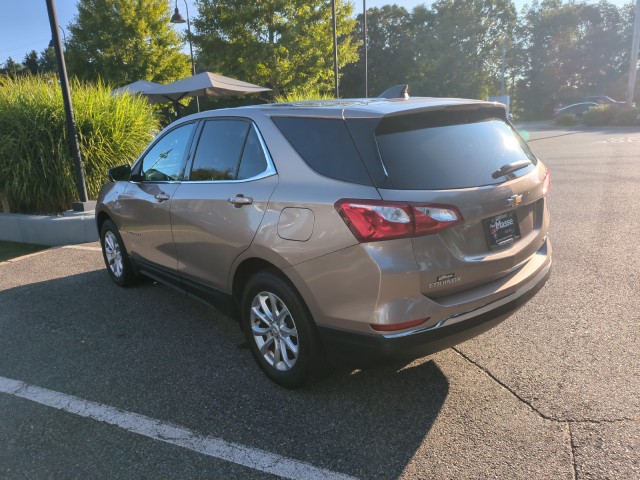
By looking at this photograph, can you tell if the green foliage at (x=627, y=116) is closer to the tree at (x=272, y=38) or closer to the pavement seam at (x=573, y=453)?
the tree at (x=272, y=38)

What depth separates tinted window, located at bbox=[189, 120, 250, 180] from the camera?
3.50 metres

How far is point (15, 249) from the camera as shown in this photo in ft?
24.9

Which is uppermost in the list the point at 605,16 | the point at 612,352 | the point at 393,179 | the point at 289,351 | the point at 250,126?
the point at 605,16

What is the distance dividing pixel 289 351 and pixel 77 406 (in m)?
1.33

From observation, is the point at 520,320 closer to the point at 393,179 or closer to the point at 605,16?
the point at 393,179

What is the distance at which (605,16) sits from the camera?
201 ft

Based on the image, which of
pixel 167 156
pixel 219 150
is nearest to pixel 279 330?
pixel 219 150

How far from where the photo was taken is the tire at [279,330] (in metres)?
2.92

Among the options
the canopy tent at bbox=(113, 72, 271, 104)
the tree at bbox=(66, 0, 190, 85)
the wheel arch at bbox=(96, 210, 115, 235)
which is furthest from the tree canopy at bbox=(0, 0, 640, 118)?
the wheel arch at bbox=(96, 210, 115, 235)

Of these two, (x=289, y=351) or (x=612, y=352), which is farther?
(x=612, y=352)

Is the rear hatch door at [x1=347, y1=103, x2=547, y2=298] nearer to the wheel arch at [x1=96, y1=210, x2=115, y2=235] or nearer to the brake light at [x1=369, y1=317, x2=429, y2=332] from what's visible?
the brake light at [x1=369, y1=317, x2=429, y2=332]

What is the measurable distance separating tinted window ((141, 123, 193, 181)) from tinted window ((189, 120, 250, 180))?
0.29 m

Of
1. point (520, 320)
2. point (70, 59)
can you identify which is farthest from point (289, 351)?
point (70, 59)

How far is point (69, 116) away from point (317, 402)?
6.63 meters
